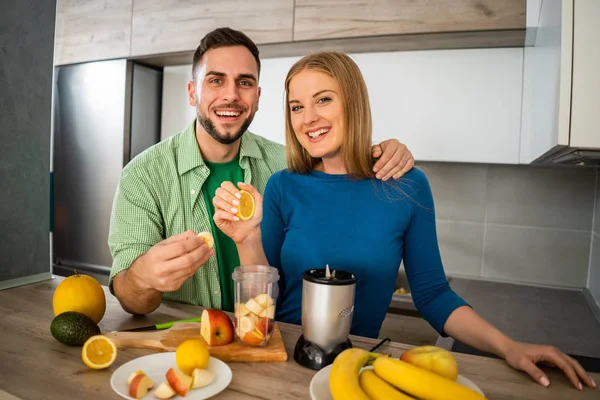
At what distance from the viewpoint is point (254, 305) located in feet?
3.23

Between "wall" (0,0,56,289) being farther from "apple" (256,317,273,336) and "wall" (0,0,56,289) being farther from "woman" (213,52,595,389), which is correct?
"apple" (256,317,273,336)

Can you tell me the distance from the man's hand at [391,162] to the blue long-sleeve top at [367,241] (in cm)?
2

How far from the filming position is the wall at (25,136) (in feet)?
4.57

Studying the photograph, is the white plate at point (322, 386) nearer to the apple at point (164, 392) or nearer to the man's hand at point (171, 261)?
the apple at point (164, 392)

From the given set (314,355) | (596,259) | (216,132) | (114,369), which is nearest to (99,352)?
(114,369)

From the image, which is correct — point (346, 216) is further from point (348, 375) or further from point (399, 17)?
point (399, 17)

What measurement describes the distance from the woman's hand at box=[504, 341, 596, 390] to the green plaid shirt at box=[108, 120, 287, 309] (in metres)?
0.93

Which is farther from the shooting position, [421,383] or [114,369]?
[114,369]

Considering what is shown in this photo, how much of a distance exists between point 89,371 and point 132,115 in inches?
83.0

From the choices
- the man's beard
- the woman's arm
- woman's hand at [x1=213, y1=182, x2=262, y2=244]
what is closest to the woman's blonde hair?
the woman's arm

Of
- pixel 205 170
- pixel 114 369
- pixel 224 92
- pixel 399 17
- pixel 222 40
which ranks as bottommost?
pixel 114 369

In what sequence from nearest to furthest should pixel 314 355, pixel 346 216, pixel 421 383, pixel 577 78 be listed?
pixel 421 383
pixel 314 355
pixel 577 78
pixel 346 216

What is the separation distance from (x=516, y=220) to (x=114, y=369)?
85.2 inches

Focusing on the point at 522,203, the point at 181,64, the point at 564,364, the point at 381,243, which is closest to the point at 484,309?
the point at 522,203
